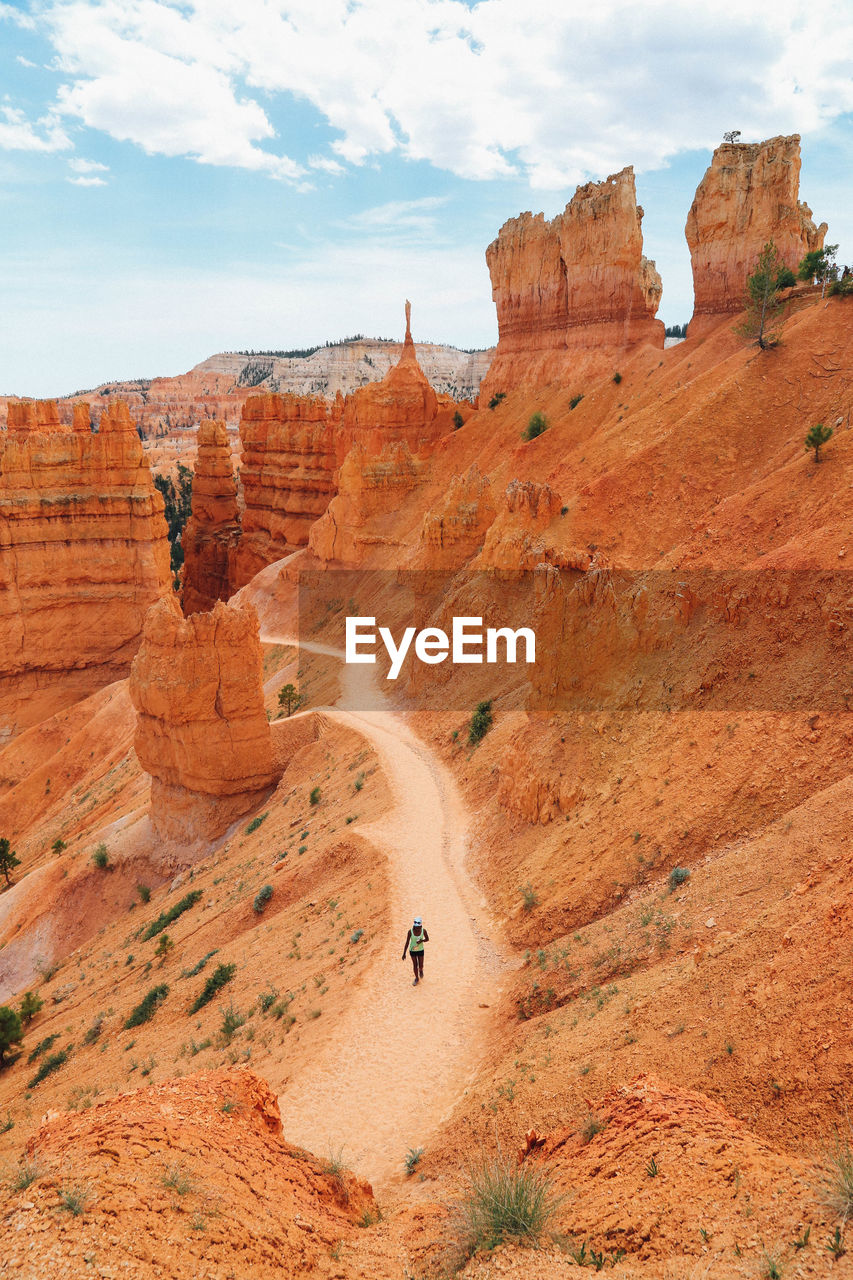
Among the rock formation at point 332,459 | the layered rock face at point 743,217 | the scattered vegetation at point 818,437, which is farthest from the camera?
the rock formation at point 332,459

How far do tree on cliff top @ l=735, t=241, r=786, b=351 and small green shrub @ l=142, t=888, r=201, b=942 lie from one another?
30.0 m

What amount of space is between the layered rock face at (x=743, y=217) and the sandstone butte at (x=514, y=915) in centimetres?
852

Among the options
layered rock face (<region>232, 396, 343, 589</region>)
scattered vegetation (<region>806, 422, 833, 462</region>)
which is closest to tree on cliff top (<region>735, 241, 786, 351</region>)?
scattered vegetation (<region>806, 422, 833, 462</region>)

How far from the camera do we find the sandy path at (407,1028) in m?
Answer: 11.0

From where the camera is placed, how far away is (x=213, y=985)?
16.3 meters

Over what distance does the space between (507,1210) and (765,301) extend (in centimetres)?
3587

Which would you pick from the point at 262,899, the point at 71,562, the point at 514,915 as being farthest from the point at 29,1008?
the point at 71,562

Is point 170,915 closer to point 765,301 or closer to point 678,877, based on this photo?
point 678,877

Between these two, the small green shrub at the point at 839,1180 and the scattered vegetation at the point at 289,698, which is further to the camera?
the scattered vegetation at the point at 289,698

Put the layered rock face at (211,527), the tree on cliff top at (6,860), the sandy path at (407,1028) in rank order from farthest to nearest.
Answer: the layered rock face at (211,527) < the tree on cliff top at (6,860) < the sandy path at (407,1028)

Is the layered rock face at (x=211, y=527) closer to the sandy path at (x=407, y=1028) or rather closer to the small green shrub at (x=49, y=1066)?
the sandy path at (x=407, y=1028)

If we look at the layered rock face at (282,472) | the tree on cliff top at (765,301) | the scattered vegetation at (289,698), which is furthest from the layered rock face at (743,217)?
the scattered vegetation at (289,698)

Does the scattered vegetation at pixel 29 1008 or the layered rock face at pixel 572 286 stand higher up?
the layered rock face at pixel 572 286

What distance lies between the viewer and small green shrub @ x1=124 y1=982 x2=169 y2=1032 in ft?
55.1
